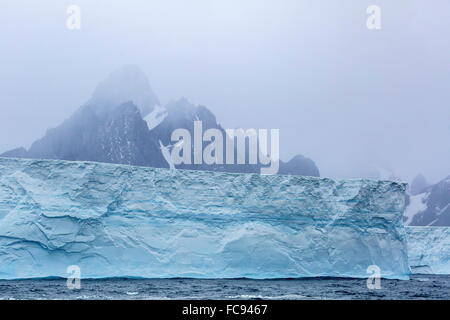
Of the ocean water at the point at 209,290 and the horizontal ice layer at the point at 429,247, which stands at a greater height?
the ocean water at the point at 209,290

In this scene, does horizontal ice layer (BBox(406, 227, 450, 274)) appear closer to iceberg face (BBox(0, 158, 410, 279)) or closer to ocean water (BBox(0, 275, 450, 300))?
iceberg face (BBox(0, 158, 410, 279))

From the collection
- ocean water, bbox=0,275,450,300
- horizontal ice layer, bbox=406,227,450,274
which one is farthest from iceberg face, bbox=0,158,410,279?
horizontal ice layer, bbox=406,227,450,274

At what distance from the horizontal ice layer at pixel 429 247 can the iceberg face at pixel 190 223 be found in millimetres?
3962

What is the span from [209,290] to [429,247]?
9.01 m

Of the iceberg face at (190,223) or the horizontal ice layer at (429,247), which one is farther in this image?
the horizontal ice layer at (429,247)

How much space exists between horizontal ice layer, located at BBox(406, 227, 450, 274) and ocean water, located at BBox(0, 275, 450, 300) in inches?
185

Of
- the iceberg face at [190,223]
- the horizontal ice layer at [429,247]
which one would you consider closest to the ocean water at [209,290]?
the iceberg face at [190,223]

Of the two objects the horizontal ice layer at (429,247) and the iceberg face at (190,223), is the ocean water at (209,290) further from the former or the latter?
the horizontal ice layer at (429,247)

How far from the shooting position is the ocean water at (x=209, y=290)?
812cm

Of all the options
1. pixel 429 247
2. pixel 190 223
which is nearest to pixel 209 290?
pixel 190 223

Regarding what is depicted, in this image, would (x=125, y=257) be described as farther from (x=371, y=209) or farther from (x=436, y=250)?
(x=436, y=250)
